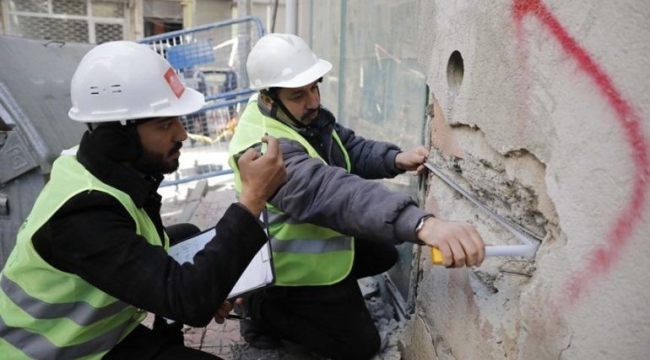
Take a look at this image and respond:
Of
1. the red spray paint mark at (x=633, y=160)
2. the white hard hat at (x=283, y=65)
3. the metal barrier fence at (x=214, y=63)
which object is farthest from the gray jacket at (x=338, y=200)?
the metal barrier fence at (x=214, y=63)

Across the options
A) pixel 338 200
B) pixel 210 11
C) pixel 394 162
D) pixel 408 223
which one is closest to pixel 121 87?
pixel 338 200

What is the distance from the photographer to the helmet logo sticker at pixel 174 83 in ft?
6.59

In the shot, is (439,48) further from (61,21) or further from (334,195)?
(61,21)

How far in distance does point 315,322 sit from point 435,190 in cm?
91

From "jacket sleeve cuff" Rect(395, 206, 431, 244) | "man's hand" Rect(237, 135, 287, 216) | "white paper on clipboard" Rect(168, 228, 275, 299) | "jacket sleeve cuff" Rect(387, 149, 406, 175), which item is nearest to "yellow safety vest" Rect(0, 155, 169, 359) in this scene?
"man's hand" Rect(237, 135, 287, 216)

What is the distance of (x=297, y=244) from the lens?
2.47 metres

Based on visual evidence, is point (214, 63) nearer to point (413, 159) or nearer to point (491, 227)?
point (413, 159)

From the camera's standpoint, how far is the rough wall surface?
3.75ft

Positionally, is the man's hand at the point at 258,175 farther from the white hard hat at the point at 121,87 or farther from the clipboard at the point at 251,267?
the clipboard at the point at 251,267

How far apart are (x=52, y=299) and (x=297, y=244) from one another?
106 cm

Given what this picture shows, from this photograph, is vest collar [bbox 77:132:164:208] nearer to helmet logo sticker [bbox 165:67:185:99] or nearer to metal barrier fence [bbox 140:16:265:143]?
helmet logo sticker [bbox 165:67:185:99]

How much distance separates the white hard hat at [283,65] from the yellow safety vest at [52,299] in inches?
37.5

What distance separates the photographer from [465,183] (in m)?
1.96

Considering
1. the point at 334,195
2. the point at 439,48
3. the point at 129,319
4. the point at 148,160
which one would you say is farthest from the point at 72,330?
the point at 439,48
